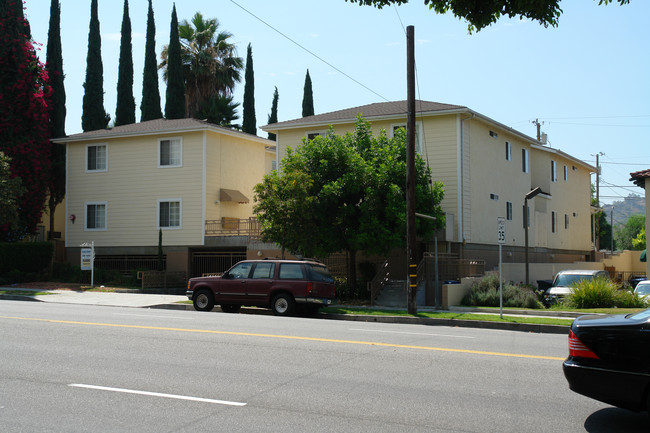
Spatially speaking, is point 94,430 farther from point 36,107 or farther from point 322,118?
point 36,107

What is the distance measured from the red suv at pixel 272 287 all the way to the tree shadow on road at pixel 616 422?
495 inches

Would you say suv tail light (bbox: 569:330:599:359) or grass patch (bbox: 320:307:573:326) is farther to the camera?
grass patch (bbox: 320:307:573:326)

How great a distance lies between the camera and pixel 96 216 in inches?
1404

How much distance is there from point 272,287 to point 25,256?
1956 centimetres

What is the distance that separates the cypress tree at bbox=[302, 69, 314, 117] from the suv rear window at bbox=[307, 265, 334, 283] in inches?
1450

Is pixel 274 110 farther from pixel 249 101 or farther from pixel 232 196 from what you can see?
pixel 232 196

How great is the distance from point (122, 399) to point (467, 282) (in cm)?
1874

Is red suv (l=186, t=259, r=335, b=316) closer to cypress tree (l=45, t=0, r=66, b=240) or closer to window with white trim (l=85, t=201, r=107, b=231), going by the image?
window with white trim (l=85, t=201, r=107, b=231)

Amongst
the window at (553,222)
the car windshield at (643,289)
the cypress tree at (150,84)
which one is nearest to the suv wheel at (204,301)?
the car windshield at (643,289)

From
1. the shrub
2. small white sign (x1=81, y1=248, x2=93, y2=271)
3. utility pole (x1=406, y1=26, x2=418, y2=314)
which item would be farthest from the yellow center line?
small white sign (x1=81, y1=248, x2=93, y2=271)

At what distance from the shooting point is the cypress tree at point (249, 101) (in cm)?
5341

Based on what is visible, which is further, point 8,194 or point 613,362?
point 8,194

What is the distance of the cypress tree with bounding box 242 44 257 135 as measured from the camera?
53406 millimetres

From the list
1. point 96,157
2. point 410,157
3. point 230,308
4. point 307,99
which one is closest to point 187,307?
point 230,308
